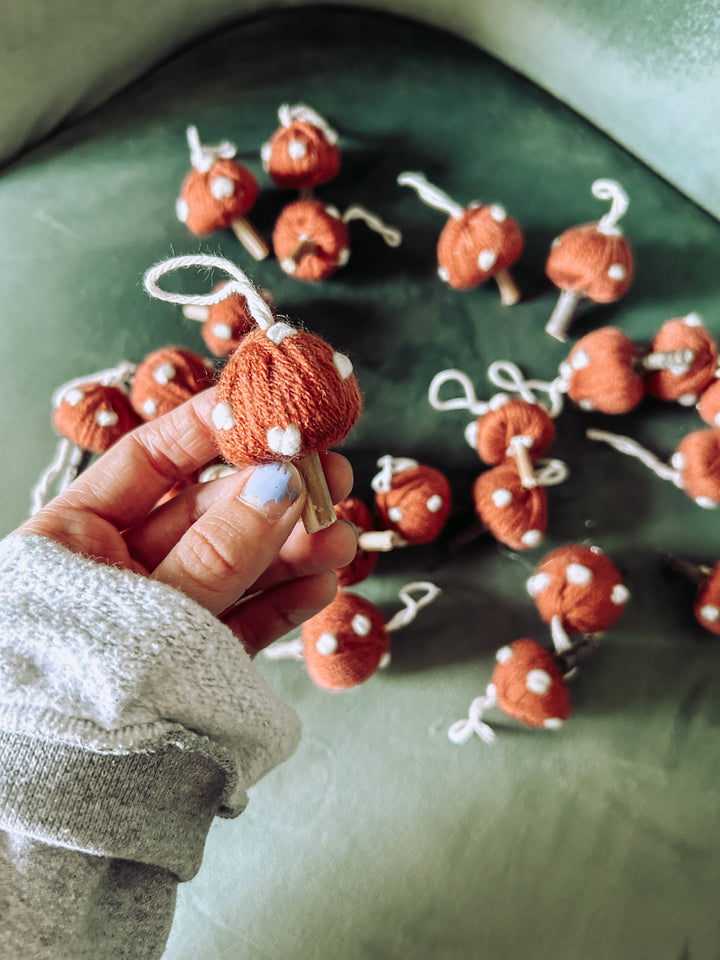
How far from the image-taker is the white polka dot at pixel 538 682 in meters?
0.69

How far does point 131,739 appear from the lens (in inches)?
15.1

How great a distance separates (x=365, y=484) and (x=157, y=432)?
0.97 ft

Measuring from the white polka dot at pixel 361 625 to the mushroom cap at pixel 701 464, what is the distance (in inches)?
15.9

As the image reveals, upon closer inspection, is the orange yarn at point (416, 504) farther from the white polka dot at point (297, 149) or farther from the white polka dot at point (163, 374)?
the white polka dot at point (297, 149)

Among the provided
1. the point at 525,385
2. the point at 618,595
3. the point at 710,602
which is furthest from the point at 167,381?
the point at 710,602

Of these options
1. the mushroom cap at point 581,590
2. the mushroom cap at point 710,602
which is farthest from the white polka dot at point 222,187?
the mushroom cap at point 710,602

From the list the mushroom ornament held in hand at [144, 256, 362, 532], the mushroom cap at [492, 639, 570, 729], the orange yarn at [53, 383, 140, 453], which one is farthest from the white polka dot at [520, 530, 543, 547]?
→ the orange yarn at [53, 383, 140, 453]

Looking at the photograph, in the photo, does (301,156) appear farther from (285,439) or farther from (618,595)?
(618,595)

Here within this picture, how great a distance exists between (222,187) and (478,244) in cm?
30

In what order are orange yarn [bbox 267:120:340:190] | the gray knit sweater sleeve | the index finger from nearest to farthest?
1. the gray knit sweater sleeve
2. the index finger
3. orange yarn [bbox 267:120:340:190]

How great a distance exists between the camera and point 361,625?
70 cm

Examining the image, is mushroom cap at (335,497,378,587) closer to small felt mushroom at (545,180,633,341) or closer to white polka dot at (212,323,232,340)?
white polka dot at (212,323,232,340)

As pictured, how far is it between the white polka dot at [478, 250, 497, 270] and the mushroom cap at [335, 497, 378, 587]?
0.31 meters

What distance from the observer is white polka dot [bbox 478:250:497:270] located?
75 cm
